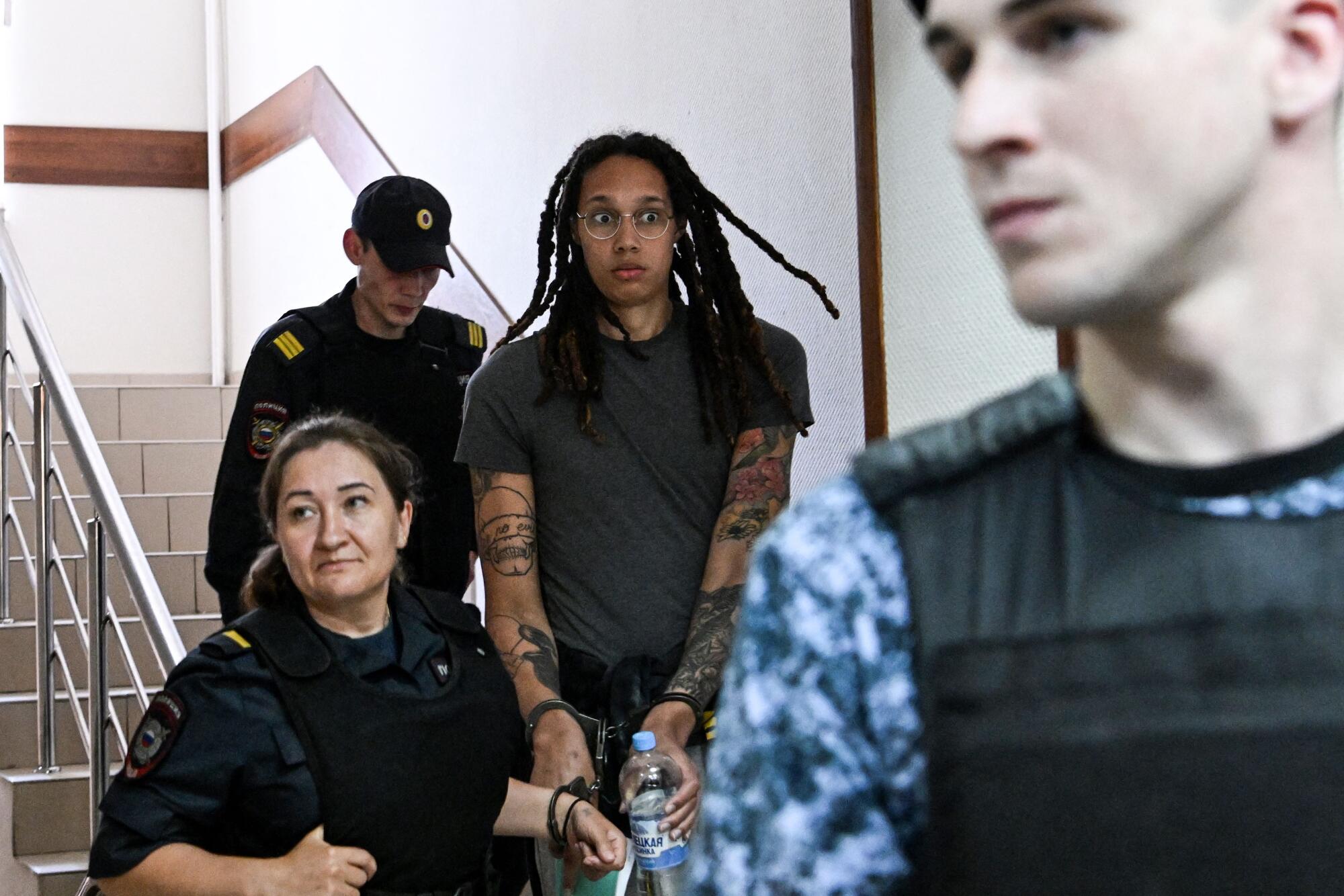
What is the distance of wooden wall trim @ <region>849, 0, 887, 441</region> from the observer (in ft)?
7.85

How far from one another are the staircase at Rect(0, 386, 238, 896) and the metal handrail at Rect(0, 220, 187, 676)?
0.41 meters

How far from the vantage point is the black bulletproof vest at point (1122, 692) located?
534mm

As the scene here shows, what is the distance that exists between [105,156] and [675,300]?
4796mm

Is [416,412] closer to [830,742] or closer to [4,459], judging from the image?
[4,459]

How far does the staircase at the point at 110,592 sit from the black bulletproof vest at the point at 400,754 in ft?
5.20

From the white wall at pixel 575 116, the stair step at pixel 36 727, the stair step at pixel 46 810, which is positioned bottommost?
the stair step at pixel 46 810

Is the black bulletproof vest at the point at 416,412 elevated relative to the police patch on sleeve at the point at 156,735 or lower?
elevated

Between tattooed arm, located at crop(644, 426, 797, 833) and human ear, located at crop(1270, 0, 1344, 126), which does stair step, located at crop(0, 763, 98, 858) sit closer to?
tattooed arm, located at crop(644, 426, 797, 833)

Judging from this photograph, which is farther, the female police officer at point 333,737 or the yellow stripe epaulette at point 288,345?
the yellow stripe epaulette at point 288,345

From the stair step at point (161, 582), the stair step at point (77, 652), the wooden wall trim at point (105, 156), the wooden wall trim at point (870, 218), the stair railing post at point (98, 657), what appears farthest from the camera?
the wooden wall trim at point (105, 156)

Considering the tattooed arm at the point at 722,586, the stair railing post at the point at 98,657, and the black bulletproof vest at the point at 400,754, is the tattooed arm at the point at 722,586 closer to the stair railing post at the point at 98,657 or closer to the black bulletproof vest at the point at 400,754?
the black bulletproof vest at the point at 400,754

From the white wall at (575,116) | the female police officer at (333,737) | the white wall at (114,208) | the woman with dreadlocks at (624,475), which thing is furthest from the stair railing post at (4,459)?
the white wall at (114,208)

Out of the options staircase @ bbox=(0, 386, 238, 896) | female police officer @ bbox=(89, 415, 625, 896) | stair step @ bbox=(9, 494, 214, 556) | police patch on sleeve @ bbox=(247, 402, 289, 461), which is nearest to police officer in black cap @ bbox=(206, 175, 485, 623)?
police patch on sleeve @ bbox=(247, 402, 289, 461)

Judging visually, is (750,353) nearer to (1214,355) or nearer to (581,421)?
(581,421)
